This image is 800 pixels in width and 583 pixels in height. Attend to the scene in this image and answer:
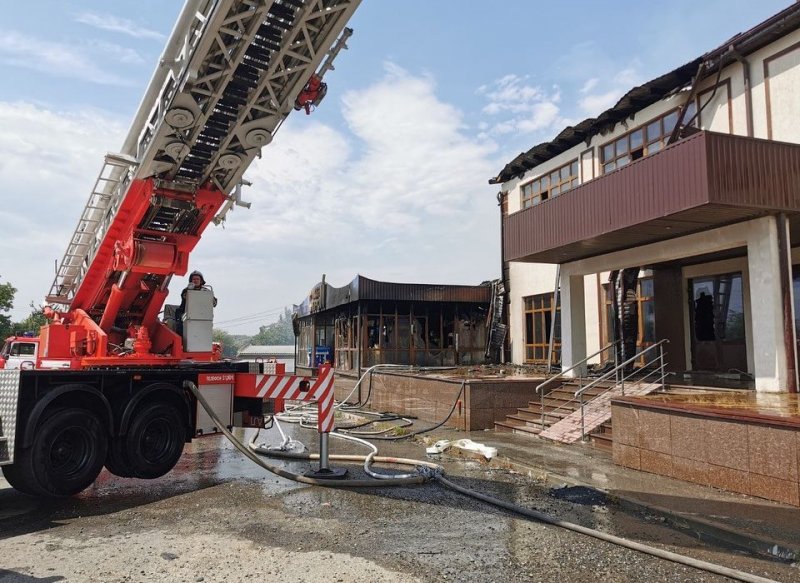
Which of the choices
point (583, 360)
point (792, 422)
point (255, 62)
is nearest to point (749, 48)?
point (583, 360)

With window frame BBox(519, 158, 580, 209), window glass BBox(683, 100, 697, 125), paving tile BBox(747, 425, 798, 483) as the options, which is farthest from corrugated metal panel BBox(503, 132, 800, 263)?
window frame BBox(519, 158, 580, 209)

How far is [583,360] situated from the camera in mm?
14117

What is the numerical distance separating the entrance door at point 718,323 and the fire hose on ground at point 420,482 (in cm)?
973

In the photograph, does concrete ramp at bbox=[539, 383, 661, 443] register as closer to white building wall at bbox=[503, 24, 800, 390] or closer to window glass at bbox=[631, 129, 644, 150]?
white building wall at bbox=[503, 24, 800, 390]

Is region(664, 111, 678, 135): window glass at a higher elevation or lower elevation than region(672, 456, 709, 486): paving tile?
higher

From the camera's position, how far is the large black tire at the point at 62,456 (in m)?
7.00

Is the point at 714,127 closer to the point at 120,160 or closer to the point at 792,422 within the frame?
the point at 792,422

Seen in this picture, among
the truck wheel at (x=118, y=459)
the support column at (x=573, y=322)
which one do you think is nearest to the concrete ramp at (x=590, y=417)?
the support column at (x=573, y=322)

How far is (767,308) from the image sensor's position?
405 inches

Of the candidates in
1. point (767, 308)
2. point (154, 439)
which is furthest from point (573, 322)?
point (154, 439)

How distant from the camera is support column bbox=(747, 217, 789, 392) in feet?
33.1

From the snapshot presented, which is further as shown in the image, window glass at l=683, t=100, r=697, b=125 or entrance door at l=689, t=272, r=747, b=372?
window glass at l=683, t=100, r=697, b=125

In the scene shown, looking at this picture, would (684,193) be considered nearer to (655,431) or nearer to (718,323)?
(655,431)

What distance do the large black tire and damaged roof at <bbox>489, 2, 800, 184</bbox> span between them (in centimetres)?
1539
